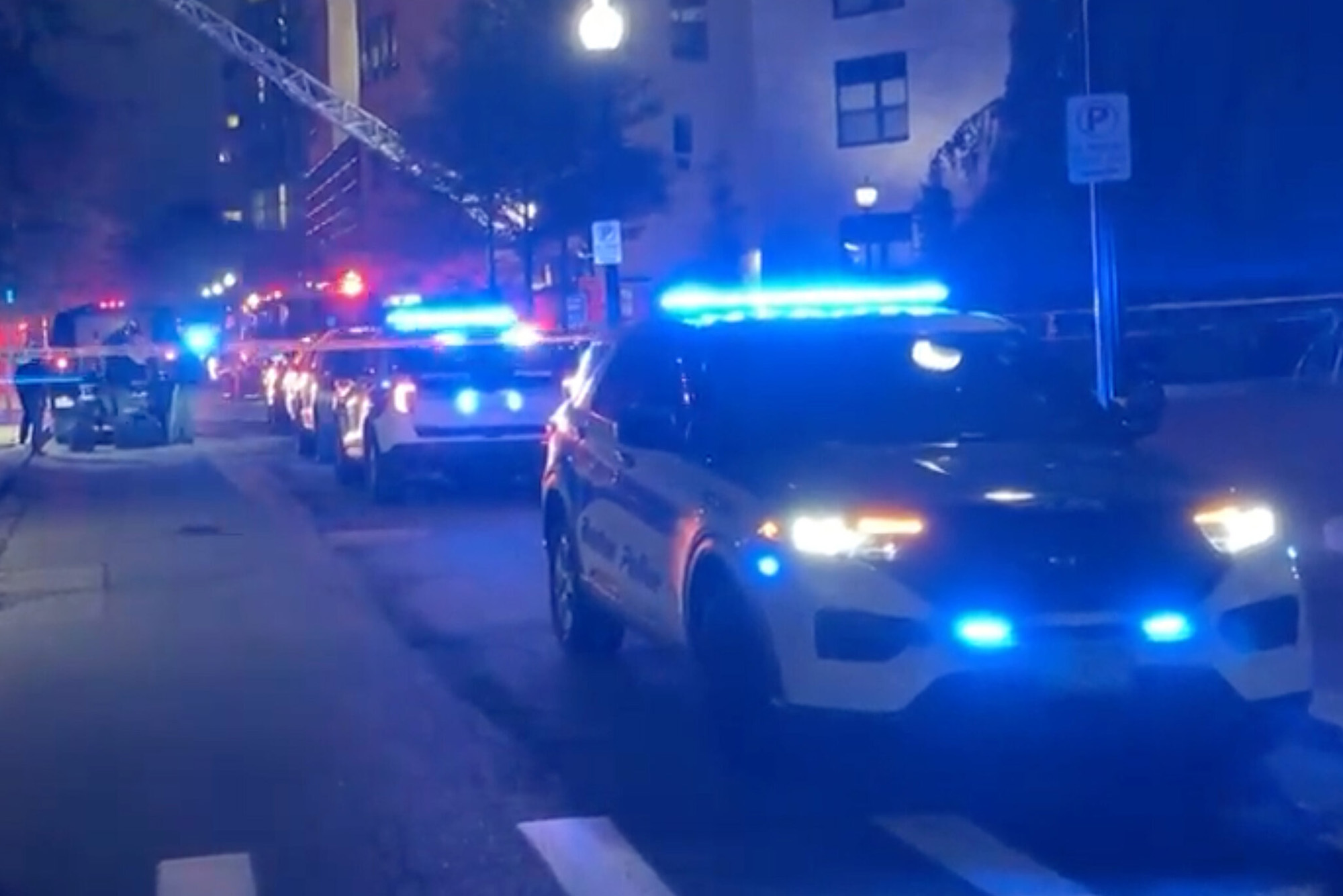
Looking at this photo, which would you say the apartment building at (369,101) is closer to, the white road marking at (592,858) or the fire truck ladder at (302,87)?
the fire truck ladder at (302,87)

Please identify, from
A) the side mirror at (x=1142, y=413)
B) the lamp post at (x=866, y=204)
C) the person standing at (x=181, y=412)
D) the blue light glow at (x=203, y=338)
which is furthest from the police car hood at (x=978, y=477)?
the blue light glow at (x=203, y=338)

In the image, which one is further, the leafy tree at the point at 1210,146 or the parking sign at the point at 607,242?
the parking sign at the point at 607,242

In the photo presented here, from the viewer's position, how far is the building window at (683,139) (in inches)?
2167

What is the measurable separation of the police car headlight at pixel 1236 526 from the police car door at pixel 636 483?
2243mm

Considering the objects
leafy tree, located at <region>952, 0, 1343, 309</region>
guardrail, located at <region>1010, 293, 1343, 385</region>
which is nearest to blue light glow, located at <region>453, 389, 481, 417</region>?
guardrail, located at <region>1010, 293, 1343, 385</region>

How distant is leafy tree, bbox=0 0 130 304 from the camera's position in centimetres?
3647

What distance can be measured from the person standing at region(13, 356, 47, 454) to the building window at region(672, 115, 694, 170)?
22.6 metres

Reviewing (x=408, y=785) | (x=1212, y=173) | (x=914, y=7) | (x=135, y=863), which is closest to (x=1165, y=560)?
(x=408, y=785)

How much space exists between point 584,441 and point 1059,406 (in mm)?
2657

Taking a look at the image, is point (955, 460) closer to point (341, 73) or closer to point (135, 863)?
point (135, 863)

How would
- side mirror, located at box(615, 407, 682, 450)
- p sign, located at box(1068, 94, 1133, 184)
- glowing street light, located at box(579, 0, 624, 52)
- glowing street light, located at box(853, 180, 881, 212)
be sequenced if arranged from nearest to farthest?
1. side mirror, located at box(615, 407, 682, 450)
2. p sign, located at box(1068, 94, 1133, 184)
3. glowing street light, located at box(579, 0, 624, 52)
4. glowing street light, located at box(853, 180, 881, 212)

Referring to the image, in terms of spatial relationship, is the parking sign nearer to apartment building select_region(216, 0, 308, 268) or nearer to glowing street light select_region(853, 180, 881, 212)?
glowing street light select_region(853, 180, 881, 212)

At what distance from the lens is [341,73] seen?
79.8 m

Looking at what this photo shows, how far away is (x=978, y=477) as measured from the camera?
939cm
